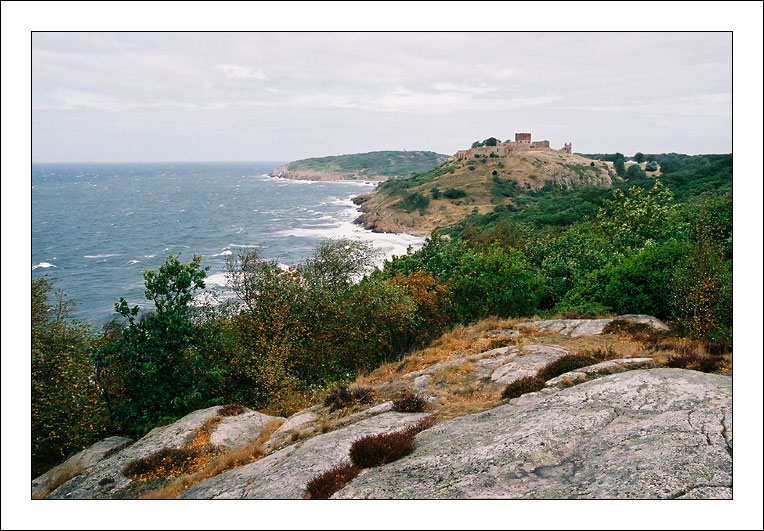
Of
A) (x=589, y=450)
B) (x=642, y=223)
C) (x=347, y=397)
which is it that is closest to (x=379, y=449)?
(x=589, y=450)

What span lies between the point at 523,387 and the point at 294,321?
13238mm

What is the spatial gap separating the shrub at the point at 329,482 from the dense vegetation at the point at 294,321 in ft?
29.9

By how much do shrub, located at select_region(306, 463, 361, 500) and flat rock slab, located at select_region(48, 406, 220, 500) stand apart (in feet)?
25.7

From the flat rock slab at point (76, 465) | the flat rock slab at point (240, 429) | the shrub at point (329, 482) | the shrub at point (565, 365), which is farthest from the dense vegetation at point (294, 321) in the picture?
the shrub at point (329, 482)

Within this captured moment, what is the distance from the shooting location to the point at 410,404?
1514cm

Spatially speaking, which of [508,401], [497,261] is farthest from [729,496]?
[497,261]

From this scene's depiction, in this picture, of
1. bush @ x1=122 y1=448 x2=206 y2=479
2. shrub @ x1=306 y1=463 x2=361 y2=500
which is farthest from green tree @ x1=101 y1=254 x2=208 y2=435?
shrub @ x1=306 y1=463 x2=361 y2=500

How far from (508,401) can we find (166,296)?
16.2 meters

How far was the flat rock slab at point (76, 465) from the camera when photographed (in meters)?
16.0

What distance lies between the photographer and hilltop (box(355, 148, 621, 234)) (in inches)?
5113

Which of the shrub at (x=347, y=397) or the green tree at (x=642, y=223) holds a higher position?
the green tree at (x=642, y=223)

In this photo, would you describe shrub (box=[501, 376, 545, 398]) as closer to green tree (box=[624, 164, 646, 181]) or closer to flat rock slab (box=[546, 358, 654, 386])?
flat rock slab (box=[546, 358, 654, 386])

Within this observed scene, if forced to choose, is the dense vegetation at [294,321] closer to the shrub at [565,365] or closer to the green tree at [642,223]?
the green tree at [642,223]

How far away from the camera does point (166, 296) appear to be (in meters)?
22.2
